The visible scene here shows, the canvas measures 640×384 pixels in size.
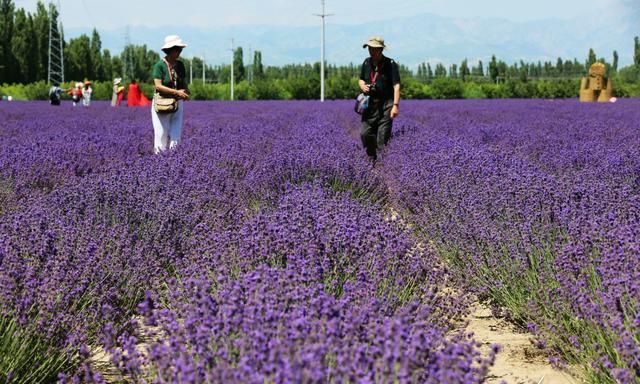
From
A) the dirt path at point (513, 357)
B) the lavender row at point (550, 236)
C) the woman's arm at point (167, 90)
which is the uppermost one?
the woman's arm at point (167, 90)

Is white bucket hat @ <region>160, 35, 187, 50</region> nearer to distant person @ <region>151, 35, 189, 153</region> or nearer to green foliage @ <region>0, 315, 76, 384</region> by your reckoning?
distant person @ <region>151, 35, 189, 153</region>

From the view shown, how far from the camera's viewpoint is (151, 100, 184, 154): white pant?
7262mm

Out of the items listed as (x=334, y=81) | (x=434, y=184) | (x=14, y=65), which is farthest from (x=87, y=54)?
(x=434, y=184)

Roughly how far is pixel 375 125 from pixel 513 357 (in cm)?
504

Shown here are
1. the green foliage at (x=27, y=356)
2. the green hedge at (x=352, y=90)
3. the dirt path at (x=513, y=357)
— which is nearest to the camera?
the green foliage at (x=27, y=356)

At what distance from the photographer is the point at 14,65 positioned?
50.5 meters

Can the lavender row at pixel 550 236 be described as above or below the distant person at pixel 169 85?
below

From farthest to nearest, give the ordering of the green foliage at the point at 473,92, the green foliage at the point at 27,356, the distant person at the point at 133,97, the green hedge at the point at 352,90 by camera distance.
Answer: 1. the green foliage at the point at 473,92
2. the green hedge at the point at 352,90
3. the distant person at the point at 133,97
4. the green foliage at the point at 27,356

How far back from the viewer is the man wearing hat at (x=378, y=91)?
7488 mm

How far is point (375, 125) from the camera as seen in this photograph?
7.93m

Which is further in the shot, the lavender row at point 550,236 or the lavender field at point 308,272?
the lavender row at point 550,236

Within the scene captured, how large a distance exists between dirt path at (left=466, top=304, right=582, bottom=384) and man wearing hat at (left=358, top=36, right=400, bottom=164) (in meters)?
4.10

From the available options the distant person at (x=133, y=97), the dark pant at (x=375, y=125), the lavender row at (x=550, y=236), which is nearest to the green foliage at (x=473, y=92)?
the distant person at (x=133, y=97)

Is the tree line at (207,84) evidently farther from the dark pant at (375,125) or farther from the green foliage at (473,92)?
the dark pant at (375,125)
